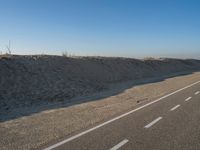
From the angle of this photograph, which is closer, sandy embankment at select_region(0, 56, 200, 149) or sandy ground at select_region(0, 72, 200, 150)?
sandy ground at select_region(0, 72, 200, 150)

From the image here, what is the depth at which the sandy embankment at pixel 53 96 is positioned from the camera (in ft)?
28.7

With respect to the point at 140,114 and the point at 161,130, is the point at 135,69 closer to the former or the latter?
the point at 140,114

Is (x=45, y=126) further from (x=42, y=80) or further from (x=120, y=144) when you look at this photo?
(x=42, y=80)

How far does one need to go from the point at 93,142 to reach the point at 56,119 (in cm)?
389

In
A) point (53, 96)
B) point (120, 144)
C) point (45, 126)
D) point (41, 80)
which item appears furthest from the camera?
point (41, 80)

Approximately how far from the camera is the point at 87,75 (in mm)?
29328

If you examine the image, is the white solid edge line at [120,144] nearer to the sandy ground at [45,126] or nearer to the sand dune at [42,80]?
the sandy ground at [45,126]

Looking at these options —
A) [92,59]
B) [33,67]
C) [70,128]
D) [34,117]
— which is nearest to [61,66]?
[33,67]

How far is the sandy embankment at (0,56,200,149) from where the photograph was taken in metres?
8.75

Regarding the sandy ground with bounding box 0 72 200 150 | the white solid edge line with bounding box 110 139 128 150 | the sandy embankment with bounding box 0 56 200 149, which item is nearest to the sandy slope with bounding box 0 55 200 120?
the sandy embankment with bounding box 0 56 200 149

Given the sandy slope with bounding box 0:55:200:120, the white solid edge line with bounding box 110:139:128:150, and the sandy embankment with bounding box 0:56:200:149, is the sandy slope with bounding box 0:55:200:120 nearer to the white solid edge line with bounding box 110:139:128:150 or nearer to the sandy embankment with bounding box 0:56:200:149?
the sandy embankment with bounding box 0:56:200:149

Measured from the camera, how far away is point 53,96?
18062 millimetres

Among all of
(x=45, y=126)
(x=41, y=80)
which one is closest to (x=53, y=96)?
(x=41, y=80)

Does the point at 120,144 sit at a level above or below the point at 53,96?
above
